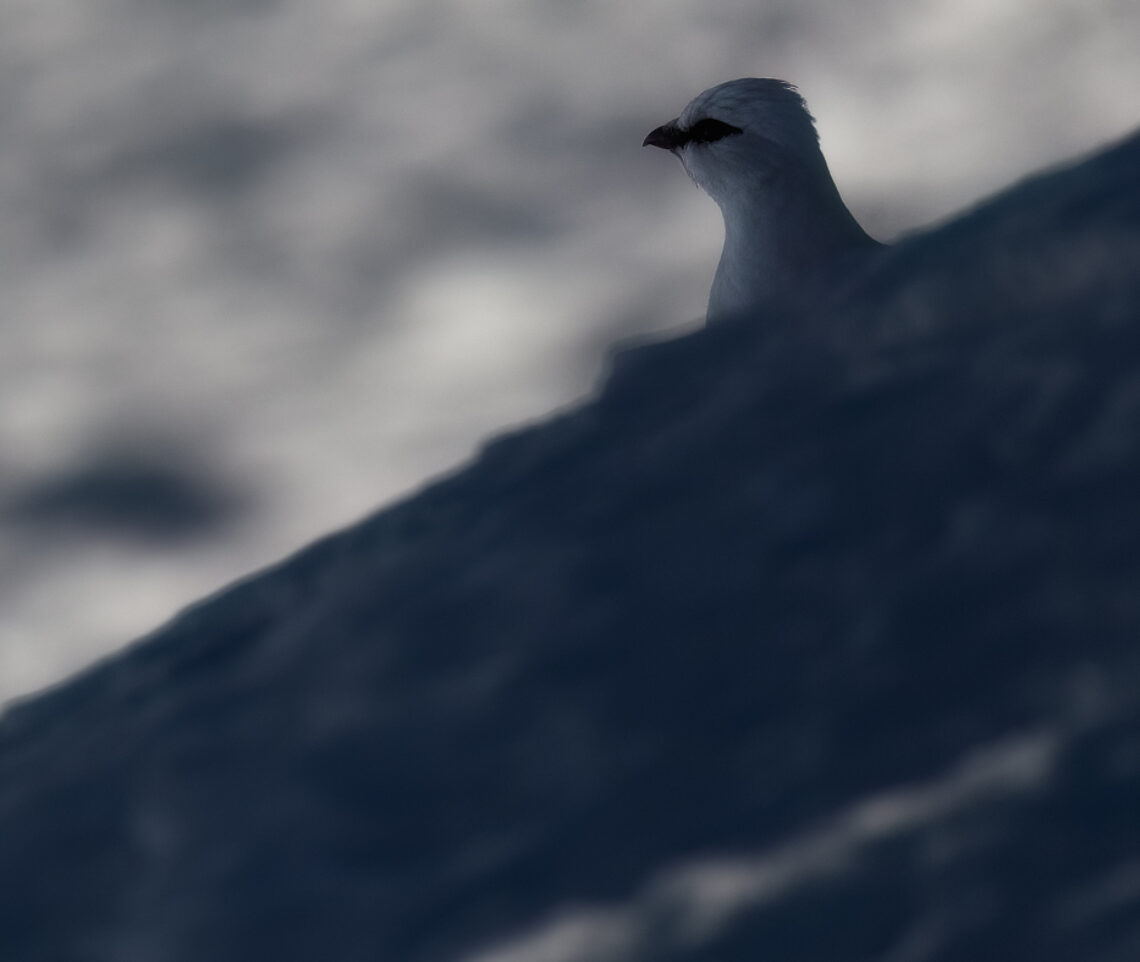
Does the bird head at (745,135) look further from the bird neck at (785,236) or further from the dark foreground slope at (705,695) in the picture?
the dark foreground slope at (705,695)

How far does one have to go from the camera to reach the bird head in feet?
11.1

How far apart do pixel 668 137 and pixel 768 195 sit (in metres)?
0.52

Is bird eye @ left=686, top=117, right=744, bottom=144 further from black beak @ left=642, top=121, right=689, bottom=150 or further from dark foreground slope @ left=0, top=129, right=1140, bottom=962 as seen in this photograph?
dark foreground slope @ left=0, top=129, right=1140, bottom=962

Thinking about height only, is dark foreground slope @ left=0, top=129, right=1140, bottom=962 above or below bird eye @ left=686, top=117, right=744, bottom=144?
below

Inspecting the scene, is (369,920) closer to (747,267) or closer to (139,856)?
(139,856)

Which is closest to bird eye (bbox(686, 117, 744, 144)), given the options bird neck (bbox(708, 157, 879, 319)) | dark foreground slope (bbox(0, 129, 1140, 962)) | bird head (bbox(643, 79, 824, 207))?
bird head (bbox(643, 79, 824, 207))

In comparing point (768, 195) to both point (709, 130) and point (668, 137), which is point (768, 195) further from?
point (668, 137)

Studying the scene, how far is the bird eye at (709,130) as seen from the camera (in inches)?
139

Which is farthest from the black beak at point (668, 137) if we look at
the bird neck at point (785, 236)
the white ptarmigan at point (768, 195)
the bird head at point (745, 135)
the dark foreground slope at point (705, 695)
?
the dark foreground slope at point (705, 695)

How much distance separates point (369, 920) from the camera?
4.88 ft

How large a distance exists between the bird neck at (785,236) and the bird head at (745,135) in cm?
4

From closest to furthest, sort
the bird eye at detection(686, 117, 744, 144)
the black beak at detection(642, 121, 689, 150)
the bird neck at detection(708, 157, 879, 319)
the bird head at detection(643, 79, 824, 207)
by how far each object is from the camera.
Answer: the bird neck at detection(708, 157, 879, 319), the bird head at detection(643, 79, 824, 207), the bird eye at detection(686, 117, 744, 144), the black beak at detection(642, 121, 689, 150)

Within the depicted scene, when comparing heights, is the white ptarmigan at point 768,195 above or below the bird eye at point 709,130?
below

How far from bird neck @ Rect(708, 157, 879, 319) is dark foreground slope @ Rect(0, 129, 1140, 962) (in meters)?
0.95
